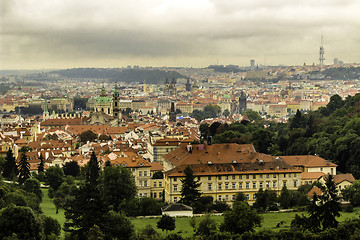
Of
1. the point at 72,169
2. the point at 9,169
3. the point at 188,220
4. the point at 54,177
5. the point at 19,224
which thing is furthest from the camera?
the point at 72,169

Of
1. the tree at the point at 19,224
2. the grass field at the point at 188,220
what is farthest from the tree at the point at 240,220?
the tree at the point at 19,224

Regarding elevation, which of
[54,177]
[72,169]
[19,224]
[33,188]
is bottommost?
[72,169]

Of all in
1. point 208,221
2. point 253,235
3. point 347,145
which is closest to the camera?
point 253,235

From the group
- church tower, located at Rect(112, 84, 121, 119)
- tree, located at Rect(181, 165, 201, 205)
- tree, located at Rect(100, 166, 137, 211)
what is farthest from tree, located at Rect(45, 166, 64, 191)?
church tower, located at Rect(112, 84, 121, 119)

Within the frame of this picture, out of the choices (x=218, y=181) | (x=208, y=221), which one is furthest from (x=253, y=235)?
(x=218, y=181)

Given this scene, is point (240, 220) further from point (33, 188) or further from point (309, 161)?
point (309, 161)

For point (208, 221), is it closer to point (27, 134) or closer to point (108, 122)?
point (27, 134)

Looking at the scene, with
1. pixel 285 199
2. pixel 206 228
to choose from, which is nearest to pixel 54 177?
pixel 285 199
